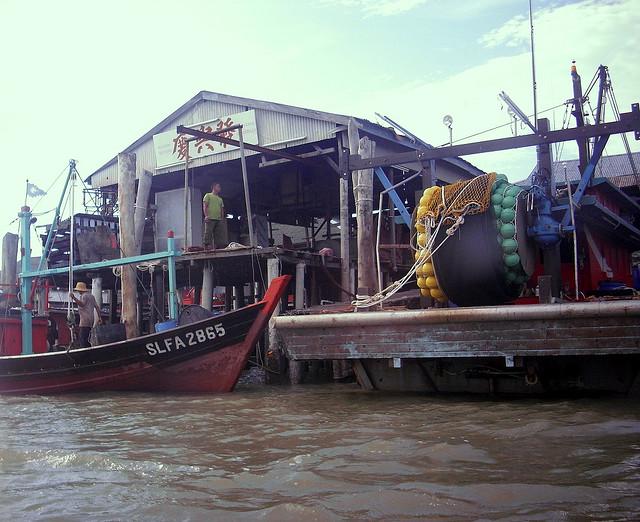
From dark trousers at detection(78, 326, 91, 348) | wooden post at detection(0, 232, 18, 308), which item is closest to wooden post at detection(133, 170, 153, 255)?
dark trousers at detection(78, 326, 91, 348)

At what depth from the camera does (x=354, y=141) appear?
40.7 ft

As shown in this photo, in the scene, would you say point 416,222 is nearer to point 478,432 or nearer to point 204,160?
point 478,432

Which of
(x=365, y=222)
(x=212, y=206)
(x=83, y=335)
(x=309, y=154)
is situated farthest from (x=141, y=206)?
(x=365, y=222)

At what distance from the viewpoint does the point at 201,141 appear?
1486 centimetres

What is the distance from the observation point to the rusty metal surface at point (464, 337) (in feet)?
19.0

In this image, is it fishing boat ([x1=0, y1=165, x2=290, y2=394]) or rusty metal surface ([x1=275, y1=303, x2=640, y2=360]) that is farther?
fishing boat ([x1=0, y1=165, x2=290, y2=394])

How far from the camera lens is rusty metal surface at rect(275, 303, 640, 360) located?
227 inches

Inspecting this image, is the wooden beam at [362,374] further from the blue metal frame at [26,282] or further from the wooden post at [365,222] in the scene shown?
the blue metal frame at [26,282]

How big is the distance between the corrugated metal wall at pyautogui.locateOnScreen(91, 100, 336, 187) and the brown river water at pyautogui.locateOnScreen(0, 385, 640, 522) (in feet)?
24.7

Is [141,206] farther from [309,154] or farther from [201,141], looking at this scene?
[309,154]

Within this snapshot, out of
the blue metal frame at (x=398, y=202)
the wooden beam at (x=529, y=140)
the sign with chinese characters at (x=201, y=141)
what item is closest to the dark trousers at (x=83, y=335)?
the sign with chinese characters at (x=201, y=141)

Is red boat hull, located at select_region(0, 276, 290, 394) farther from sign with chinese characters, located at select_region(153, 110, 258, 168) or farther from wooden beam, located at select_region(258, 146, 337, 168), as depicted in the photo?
sign with chinese characters, located at select_region(153, 110, 258, 168)

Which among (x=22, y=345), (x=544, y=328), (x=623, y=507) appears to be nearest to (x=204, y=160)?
(x=22, y=345)

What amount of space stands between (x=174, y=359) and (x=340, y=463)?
585 cm
